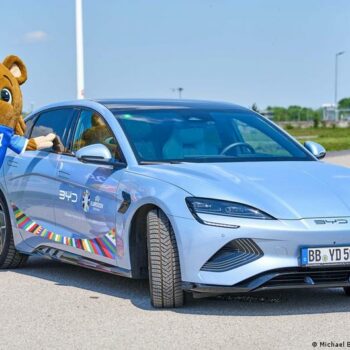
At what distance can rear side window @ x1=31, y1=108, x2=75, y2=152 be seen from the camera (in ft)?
26.6

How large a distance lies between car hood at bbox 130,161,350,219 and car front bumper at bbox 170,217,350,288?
0.12 m

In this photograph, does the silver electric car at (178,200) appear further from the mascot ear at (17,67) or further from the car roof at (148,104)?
the mascot ear at (17,67)

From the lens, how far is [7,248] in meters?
8.59

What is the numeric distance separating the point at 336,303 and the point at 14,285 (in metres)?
2.63

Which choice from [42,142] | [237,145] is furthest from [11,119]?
[237,145]

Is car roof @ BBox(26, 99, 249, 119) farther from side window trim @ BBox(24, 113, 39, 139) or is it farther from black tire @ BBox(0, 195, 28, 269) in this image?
black tire @ BBox(0, 195, 28, 269)

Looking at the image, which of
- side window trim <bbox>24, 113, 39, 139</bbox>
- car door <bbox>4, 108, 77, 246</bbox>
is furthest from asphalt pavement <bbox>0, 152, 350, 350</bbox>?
side window trim <bbox>24, 113, 39, 139</bbox>

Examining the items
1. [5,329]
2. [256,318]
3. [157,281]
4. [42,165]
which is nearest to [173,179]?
[157,281]

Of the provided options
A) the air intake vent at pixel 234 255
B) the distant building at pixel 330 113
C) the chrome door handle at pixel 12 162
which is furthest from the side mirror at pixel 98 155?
the distant building at pixel 330 113

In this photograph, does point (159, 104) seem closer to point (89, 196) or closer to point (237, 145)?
point (237, 145)

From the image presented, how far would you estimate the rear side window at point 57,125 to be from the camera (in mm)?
8117

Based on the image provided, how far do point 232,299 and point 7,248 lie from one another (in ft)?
8.64

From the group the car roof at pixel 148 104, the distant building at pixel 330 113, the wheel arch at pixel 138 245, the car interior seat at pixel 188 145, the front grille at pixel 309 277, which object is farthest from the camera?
the distant building at pixel 330 113

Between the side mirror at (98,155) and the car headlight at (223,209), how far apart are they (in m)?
1.00
